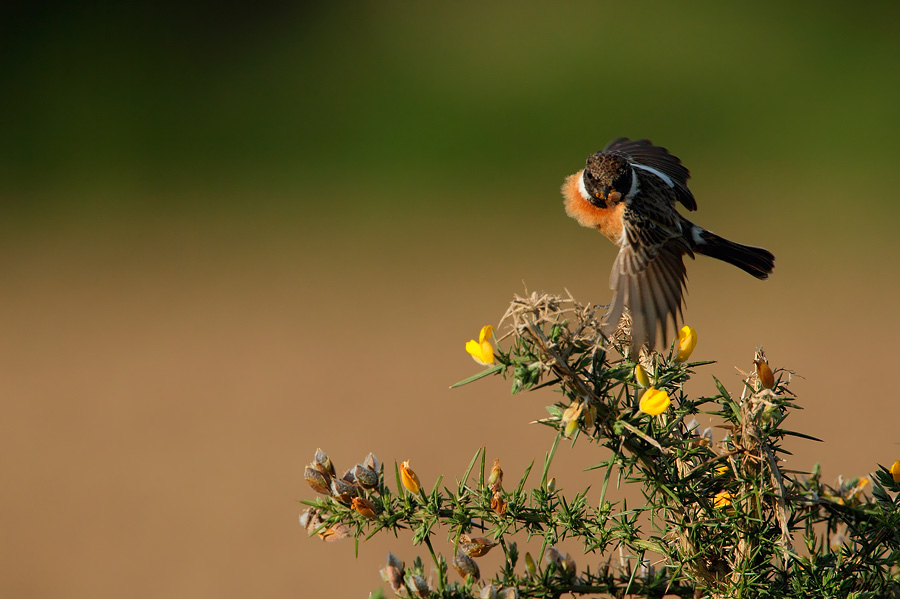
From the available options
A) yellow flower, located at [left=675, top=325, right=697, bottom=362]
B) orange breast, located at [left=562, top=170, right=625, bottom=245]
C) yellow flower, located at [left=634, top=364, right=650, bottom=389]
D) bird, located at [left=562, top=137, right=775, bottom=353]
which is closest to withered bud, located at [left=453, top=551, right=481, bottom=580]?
yellow flower, located at [left=634, top=364, right=650, bottom=389]

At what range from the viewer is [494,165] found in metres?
15.0

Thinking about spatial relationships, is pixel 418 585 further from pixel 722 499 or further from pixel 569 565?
pixel 722 499

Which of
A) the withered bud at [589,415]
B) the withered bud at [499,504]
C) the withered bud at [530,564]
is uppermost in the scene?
the withered bud at [589,415]

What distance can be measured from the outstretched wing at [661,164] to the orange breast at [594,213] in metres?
0.44

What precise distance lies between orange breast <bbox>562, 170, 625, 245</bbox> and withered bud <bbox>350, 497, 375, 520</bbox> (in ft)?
6.04

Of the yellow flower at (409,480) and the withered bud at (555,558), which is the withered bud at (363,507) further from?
the withered bud at (555,558)

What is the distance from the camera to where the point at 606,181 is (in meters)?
3.34

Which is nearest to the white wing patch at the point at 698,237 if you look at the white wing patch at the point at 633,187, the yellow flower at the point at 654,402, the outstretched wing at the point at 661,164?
the white wing patch at the point at 633,187

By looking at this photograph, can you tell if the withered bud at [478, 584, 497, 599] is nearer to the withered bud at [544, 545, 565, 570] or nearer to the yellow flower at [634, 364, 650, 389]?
the withered bud at [544, 545, 565, 570]

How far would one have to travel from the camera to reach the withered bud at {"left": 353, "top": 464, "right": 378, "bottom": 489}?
1638mm

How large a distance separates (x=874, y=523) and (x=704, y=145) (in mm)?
13555

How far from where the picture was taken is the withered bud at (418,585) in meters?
1.48

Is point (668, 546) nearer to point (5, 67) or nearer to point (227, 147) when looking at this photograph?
point (227, 147)

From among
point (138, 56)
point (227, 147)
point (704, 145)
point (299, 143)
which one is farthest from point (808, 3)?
point (138, 56)
